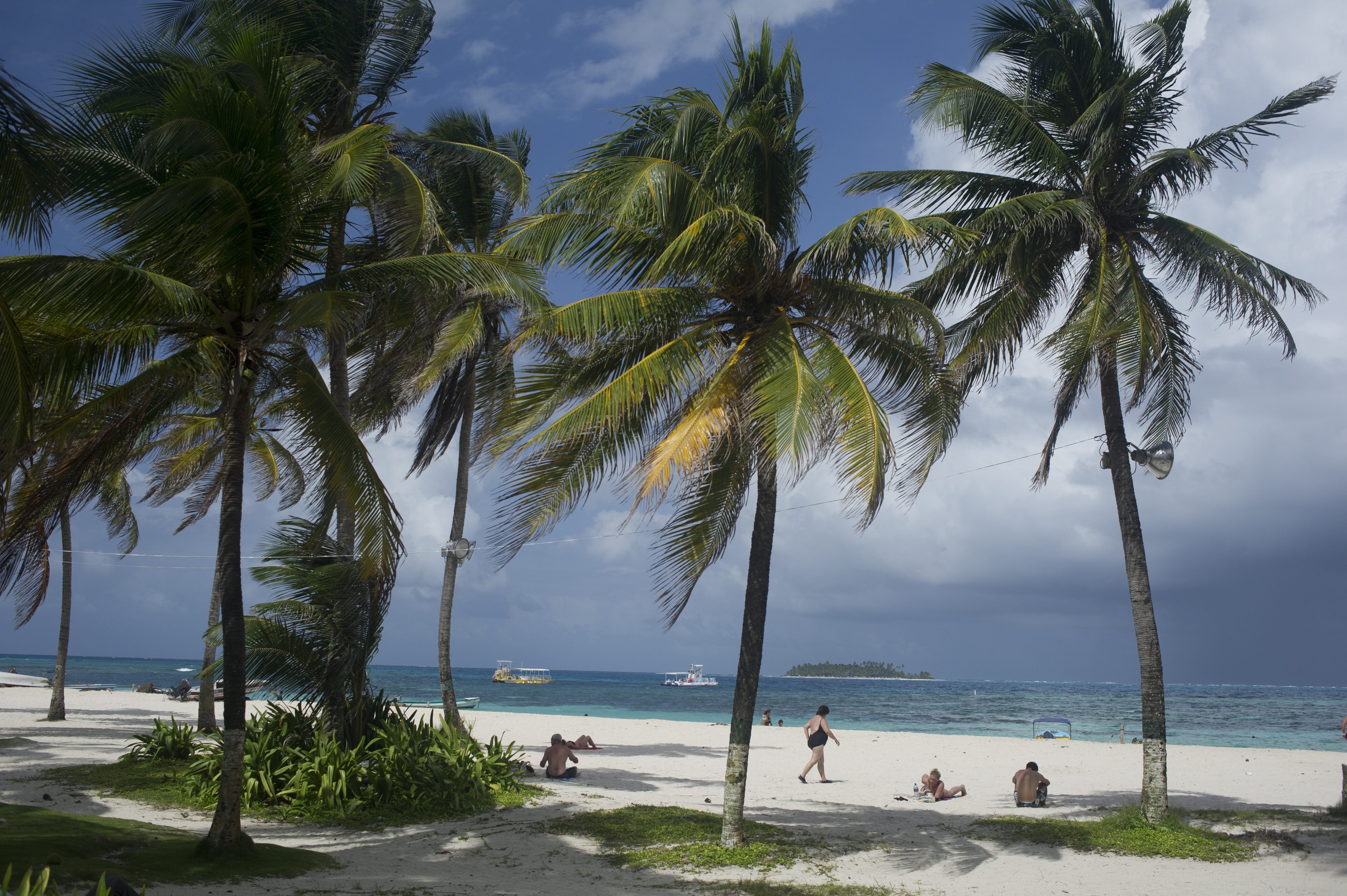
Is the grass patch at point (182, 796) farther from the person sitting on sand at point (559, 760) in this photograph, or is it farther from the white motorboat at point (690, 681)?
the white motorboat at point (690, 681)

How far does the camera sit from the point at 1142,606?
393 inches

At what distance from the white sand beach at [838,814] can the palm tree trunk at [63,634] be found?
1.35ft

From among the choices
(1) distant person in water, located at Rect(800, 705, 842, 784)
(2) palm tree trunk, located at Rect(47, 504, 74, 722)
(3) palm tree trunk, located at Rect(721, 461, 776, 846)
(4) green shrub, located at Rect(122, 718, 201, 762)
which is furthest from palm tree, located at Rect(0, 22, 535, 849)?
(2) palm tree trunk, located at Rect(47, 504, 74, 722)

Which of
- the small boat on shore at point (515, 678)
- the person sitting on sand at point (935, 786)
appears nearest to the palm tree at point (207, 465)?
the person sitting on sand at point (935, 786)

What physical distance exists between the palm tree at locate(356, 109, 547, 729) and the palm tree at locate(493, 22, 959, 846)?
202cm

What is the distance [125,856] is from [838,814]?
26.3 ft

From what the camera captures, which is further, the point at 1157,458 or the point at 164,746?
the point at 164,746

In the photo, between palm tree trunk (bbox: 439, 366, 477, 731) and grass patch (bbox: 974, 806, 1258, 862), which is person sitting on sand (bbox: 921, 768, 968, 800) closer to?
grass patch (bbox: 974, 806, 1258, 862)

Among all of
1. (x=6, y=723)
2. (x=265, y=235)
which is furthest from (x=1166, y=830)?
(x=6, y=723)

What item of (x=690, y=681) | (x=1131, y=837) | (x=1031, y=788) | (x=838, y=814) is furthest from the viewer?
(x=690, y=681)

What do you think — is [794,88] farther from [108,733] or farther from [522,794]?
[108,733]

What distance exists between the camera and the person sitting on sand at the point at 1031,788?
12.0 m

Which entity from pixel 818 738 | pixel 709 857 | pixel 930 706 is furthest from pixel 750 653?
pixel 930 706

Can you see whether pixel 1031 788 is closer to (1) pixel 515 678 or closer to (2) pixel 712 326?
(2) pixel 712 326
